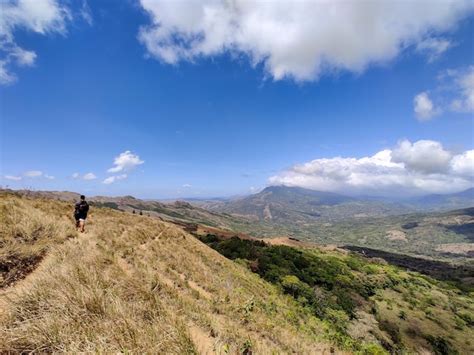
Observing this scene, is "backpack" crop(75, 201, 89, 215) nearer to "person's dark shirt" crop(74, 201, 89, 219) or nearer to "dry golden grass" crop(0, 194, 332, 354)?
"person's dark shirt" crop(74, 201, 89, 219)

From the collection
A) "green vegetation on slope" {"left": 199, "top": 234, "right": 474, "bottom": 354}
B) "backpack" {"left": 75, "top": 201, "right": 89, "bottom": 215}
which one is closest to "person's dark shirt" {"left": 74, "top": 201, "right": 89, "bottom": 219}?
"backpack" {"left": 75, "top": 201, "right": 89, "bottom": 215}

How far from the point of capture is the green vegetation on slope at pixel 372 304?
26.9 metres

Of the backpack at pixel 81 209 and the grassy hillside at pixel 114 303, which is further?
the backpack at pixel 81 209

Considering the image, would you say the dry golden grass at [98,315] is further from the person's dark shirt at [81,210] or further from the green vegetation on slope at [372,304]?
the green vegetation on slope at [372,304]

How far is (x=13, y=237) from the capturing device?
9.13 m

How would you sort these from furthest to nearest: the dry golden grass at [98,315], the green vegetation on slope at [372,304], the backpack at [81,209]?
the green vegetation on slope at [372,304] < the backpack at [81,209] < the dry golden grass at [98,315]

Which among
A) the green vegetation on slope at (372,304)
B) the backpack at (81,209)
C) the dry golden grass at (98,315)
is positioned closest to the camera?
the dry golden grass at (98,315)

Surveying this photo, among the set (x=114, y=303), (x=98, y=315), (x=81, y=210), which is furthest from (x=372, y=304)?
(x=98, y=315)

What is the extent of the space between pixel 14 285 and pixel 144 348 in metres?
4.96

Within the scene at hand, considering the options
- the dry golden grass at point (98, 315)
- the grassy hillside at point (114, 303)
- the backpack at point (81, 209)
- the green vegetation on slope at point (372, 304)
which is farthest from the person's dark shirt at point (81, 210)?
the green vegetation on slope at point (372, 304)

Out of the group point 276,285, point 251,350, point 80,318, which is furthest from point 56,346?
point 276,285

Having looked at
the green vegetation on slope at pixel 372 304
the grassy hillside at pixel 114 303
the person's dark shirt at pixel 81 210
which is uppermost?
the person's dark shirt at pixel 81 210

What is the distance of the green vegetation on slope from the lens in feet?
88.2

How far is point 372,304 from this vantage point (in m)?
34.2
